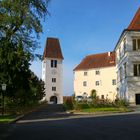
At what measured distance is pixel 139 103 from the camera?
184 ft

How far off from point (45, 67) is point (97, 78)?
26.8 meters

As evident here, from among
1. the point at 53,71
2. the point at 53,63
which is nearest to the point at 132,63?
the point at 53,71

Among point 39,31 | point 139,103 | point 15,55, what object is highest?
point 39,31

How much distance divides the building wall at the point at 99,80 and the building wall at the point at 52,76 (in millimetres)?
13615

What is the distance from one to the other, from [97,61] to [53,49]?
1034 inches

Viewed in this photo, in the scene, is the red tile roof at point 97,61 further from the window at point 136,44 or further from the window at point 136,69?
the window at point 136,69

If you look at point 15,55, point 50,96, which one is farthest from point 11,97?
point 50,96

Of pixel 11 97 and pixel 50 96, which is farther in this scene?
pixel 50 96

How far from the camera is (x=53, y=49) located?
12862cm

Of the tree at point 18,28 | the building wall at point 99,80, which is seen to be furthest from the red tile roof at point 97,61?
the tree at point 18,28

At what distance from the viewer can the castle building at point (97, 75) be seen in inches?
3935

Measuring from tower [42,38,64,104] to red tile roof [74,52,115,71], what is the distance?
15.4m

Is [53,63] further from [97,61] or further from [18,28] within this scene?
[18,28]

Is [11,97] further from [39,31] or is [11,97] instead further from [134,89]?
[134,89]
